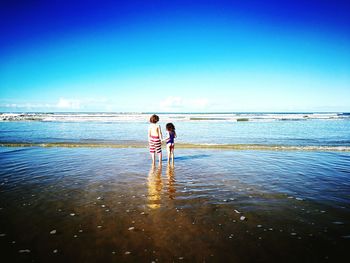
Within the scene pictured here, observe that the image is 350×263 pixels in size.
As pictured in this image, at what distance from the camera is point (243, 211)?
16.6 feet

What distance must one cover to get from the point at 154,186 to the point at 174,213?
2.00m

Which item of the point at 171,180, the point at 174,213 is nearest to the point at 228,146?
the point at 171,180

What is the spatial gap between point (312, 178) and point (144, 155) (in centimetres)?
750

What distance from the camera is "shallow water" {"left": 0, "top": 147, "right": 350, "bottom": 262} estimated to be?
3613mm

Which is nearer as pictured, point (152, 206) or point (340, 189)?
point (152, 206)

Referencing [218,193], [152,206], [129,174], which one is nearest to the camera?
[152,206]

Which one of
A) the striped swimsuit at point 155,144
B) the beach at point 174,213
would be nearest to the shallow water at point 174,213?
the beach at point 174,213

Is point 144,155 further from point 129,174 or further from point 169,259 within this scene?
point 169,259

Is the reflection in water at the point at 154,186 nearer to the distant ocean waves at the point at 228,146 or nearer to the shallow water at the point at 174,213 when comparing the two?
the shallow water at the point at 174,213

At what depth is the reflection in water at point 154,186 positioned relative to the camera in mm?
5562

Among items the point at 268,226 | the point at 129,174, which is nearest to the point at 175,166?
the point at 129,174

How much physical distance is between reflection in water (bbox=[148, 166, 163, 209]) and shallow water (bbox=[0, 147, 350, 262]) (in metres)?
0.03

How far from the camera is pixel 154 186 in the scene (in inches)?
271

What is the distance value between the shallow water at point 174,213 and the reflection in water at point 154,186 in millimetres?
27
